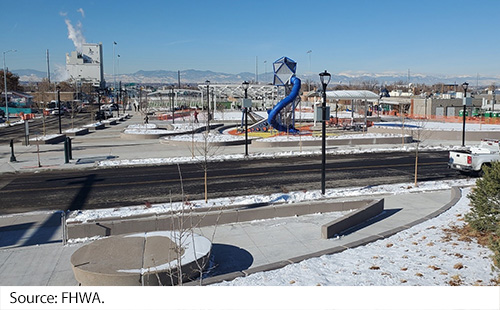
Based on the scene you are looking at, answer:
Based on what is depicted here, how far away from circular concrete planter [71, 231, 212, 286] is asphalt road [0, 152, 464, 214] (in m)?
3.96

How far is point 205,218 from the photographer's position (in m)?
13.0

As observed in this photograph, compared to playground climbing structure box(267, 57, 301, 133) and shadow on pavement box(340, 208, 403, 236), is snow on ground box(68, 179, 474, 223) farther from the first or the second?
playground climbing structure box(267, 57, 301, 133)

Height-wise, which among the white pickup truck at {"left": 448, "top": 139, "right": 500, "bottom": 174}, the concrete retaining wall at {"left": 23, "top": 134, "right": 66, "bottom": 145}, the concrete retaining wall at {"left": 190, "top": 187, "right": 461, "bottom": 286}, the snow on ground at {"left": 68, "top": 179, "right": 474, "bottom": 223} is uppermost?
the white pickup truck at {"left": 448, "top": 139, "right": 500, "bottom": 174}

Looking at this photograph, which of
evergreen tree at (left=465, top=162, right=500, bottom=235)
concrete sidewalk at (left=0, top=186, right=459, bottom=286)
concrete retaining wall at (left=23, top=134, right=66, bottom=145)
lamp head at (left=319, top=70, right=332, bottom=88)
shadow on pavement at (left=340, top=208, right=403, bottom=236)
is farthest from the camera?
concrete retaining wall at (left=23, top=134, right=66, bottom=145)

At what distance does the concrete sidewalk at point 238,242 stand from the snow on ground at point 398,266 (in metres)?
0.40

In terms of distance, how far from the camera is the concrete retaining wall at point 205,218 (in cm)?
1204

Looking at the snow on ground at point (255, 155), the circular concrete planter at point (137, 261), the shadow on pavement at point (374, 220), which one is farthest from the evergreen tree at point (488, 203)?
the snow on ground at point (255, 155)

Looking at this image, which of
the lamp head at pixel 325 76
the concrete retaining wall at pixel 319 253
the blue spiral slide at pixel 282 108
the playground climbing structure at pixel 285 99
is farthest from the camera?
the playground climbing structure at pixel 285 99

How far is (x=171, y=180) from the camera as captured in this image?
20016mm

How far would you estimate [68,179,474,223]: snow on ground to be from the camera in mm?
13555

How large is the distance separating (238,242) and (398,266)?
4275mm

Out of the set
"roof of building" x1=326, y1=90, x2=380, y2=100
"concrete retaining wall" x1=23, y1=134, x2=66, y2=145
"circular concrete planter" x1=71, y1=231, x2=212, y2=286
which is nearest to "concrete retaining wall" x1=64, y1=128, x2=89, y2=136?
"concrete retaining wall" x1=23, y1=134, x2=66, y2=145

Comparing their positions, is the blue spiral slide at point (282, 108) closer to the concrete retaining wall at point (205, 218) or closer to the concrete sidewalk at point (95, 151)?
the concrete sidewalk at point (95, 151)

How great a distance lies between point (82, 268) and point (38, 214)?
650cm
